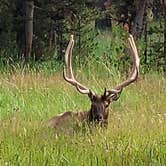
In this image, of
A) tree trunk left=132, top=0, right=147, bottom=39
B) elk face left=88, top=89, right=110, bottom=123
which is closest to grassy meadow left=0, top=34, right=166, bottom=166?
elk face left=88, top=89, right=110, bottom=123

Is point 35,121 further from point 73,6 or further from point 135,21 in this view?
point 73,6

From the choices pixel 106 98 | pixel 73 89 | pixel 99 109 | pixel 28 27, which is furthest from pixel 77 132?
pixel 28 27

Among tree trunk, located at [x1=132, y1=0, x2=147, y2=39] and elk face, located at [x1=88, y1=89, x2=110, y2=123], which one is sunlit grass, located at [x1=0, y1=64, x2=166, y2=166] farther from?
tree trunk, located at [x1=132, y1=0, x2=147, y2=39]

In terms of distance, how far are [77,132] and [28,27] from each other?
11.1m

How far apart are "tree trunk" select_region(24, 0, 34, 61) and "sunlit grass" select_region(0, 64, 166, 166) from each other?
5.61 m

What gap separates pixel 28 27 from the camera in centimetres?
1794

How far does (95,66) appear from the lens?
1395cm

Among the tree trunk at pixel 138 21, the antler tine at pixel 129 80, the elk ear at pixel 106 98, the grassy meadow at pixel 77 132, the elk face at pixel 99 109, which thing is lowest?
the grassy meadow at pixel 77 132

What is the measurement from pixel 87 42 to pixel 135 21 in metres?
3.23

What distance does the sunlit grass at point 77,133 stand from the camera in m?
5.62

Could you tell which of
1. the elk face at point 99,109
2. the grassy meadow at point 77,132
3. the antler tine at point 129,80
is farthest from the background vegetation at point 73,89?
the antler tine at point 129,80

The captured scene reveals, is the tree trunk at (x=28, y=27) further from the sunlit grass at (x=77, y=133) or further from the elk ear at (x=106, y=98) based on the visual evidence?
the elk ear at (x=106, y=98)

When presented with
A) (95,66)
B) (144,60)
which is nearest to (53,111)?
(95,66)

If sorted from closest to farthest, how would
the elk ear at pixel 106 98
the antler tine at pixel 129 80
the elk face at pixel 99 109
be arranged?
1. the elk face at pixel 99 109
2. the elk ear at pixel 106 98
3. the antler tine at pixel 129 80
